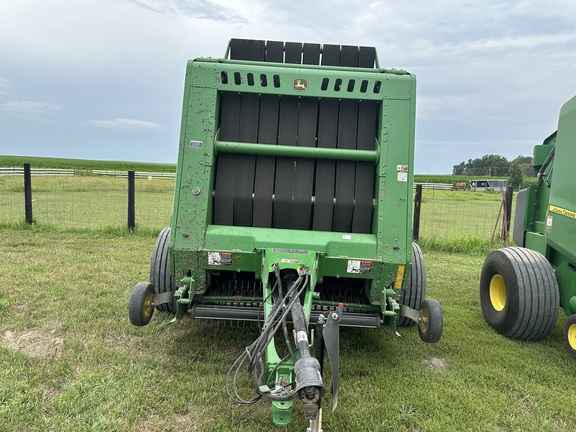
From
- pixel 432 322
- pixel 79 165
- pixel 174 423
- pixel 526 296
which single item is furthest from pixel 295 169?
pixel 79 165

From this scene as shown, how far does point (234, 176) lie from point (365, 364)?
1.87m

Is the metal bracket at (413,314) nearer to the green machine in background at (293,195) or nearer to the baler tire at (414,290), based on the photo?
the green machine in background at (293,195)

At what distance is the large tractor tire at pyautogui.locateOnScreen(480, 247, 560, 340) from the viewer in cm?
422

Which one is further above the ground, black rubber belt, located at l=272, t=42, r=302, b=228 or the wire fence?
black rubber belt, located at l=272, t=42, r=302, b=228

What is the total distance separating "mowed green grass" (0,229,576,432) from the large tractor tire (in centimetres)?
16

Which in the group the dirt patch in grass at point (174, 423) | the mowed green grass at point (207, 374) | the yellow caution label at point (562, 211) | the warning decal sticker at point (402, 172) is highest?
the warning decal sticker at point (402, 172)

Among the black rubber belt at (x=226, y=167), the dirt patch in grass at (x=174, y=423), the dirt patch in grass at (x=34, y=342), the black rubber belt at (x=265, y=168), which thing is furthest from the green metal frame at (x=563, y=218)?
the dirt patch in grass at (x=34, y=342)

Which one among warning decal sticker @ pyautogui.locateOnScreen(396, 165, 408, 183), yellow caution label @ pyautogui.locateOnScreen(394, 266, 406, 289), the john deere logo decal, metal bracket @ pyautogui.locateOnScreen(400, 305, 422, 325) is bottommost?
metal bracket @ pyautogui.locateOnScreen(400, 305, 422, 325)

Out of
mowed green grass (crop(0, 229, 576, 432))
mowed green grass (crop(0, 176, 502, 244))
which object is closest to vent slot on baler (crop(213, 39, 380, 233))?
mowed green grass (crop(0, 229, 576, 432))

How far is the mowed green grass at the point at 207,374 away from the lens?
284cm

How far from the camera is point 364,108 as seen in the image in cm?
390

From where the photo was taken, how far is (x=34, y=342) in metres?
3.80

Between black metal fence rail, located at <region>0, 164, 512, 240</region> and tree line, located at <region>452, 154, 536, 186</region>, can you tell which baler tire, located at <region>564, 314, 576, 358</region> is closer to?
black metal fence rail, located at <region>0, 164, 512, 240</region>

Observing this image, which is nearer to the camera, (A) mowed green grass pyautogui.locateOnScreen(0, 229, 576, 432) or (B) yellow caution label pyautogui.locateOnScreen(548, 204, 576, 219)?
(A) mowed green grass pyautogui.locateOnScreen(0, 229, 576, 432)
